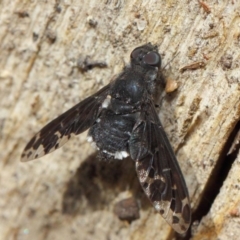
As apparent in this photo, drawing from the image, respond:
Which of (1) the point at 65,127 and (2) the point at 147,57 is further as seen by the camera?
(1) the point at 65,127

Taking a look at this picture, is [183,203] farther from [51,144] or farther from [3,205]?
[3,205]

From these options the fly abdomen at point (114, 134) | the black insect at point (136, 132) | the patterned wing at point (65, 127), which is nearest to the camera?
the black insect at point (136, 132)

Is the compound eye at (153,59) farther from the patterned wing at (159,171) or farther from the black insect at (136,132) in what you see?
the patterned wing at (159,171)

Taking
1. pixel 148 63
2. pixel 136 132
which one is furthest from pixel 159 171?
pixel 148 63

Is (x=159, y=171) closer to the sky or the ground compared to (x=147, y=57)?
closer to the ground

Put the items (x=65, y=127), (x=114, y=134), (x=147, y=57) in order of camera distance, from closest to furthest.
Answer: (x=147, y=57), (x=114, y=134), (x=65, y=127)

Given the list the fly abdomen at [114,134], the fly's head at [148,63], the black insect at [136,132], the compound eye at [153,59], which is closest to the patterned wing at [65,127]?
the black insect at [136,132]

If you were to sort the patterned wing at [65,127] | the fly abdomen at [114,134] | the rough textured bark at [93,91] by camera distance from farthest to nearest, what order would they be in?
1. the patterned wing at [65,127]
2. the fly abdomen at [114,134]
3. the rough textured bark at [93,91]

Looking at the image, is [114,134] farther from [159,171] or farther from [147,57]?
[147,57]
